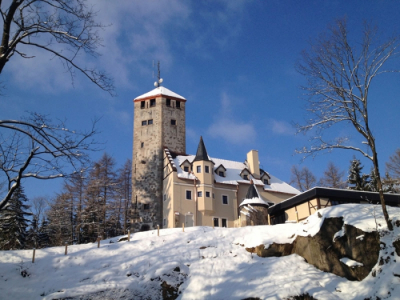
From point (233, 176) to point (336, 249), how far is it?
22.2 meters

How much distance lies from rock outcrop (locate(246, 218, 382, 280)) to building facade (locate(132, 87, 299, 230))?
1318 centimetres

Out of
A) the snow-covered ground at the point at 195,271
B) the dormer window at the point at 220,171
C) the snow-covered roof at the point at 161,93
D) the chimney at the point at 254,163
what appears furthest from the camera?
the snow-covered roof at the point at 161,93

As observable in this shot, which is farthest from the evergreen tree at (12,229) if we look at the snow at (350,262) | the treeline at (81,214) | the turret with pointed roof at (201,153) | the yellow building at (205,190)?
the snow at (350,262)

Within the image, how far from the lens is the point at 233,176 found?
41688 mm

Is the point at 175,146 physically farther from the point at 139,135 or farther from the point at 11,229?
the point at 11,229

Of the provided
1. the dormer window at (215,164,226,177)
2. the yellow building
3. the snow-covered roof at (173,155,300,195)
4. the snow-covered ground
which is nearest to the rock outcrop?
the snow-covered ground

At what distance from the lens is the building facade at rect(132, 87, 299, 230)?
37.1 m

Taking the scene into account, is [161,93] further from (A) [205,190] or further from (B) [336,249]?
(B) [336,249]

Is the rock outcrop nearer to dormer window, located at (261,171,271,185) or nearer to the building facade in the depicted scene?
the building facade

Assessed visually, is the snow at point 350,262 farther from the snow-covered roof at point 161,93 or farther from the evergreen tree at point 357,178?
the snow-covered roof at point 161,93

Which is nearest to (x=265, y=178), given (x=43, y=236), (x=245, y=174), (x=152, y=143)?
(x=245, y=174)

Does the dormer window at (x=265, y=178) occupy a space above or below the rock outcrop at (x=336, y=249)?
above

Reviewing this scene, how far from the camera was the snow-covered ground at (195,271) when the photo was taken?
1784 centimetres

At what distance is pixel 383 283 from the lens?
16.0 metres
